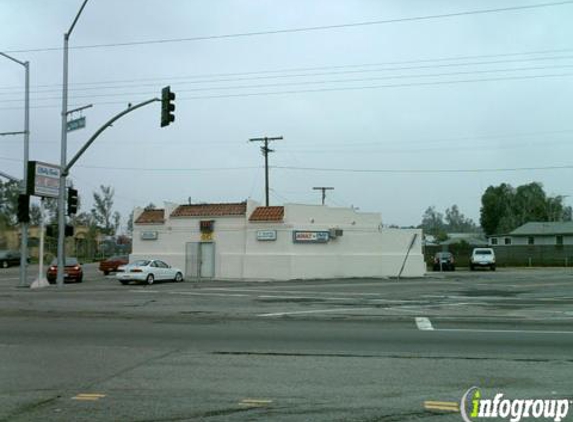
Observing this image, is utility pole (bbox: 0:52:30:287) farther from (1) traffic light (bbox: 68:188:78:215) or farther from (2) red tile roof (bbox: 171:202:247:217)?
(2) red tile roof (bbox: 171:202:247:217)

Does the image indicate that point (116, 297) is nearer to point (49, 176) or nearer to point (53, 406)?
point (49, 176)

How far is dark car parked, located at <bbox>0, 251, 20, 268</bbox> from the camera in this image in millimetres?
59891

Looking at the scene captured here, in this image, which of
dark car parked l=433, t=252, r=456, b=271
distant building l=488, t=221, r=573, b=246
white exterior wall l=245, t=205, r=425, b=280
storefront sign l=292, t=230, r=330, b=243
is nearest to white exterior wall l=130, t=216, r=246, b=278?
white exterior wall l=245, t=205, r=425, b=280

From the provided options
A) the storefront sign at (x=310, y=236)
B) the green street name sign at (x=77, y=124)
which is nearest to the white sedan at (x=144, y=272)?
the storefront sign at (x=310, y=236)

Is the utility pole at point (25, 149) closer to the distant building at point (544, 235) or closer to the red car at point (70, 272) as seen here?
the red car at point (70, 272)

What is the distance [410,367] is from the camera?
930 centimetres

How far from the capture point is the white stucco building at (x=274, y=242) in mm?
39562

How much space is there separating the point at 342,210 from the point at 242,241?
6793 millimetres

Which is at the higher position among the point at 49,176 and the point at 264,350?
the point at 49,176

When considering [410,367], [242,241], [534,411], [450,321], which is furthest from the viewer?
[242,241]

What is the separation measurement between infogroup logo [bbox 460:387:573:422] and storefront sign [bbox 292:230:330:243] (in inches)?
1261

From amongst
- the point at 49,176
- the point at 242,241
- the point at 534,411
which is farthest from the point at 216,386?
the point at 242,241

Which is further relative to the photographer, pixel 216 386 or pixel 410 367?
pixel 410 367

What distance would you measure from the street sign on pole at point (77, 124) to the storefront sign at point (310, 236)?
15089 mm
